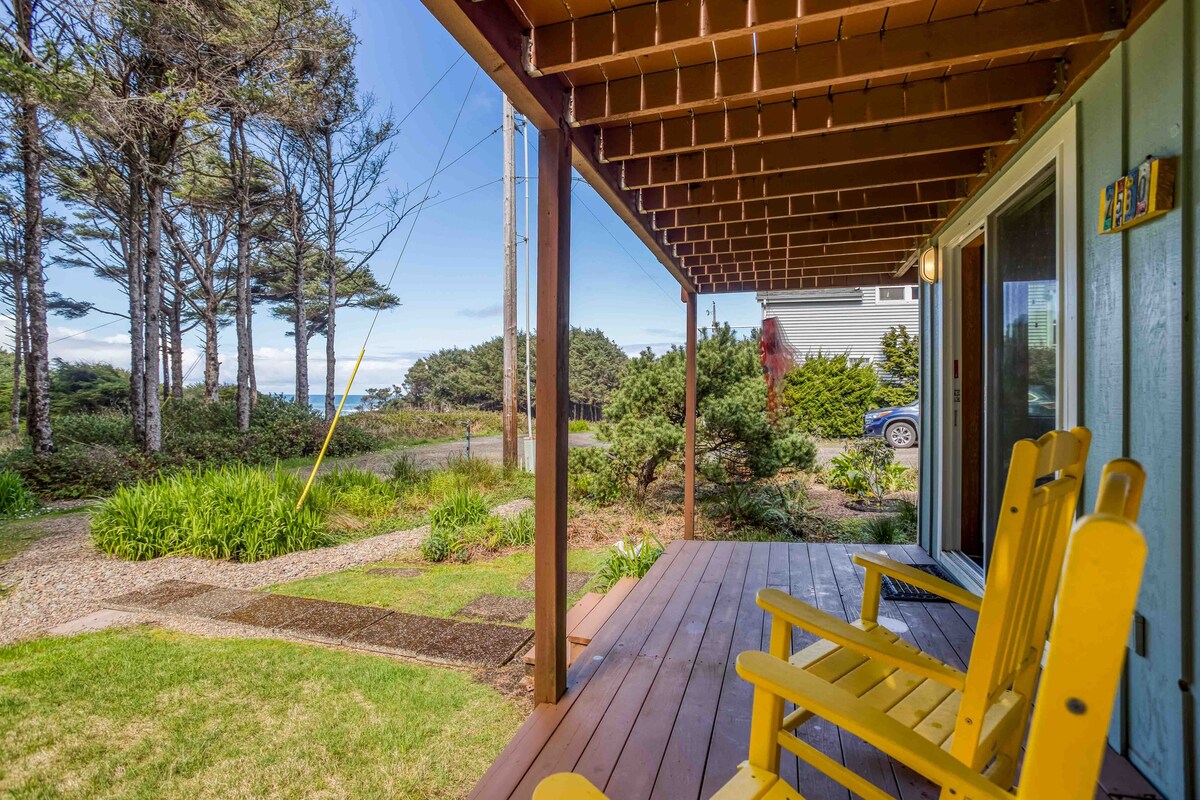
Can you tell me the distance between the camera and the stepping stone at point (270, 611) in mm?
3455

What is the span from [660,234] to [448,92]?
1405 centimetres

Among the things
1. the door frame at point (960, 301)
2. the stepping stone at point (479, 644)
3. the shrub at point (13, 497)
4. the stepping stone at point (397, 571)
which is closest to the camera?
the door frame at point (960, 301)

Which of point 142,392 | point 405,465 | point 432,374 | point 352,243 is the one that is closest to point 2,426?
point 142,392

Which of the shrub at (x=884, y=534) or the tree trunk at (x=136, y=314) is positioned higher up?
the tree trunk at (x=136, y=314)

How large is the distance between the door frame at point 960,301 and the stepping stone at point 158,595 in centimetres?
491

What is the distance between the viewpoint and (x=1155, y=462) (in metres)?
1.45

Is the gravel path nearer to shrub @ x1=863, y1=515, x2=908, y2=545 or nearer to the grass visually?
the grass

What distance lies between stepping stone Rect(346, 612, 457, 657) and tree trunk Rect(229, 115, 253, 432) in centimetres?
760

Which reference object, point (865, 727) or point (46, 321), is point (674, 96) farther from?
point (46, 321)

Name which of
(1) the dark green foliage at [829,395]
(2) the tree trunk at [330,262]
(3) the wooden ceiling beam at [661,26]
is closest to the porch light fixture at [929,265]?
(3) the wooden ceiling beam at [661,26]

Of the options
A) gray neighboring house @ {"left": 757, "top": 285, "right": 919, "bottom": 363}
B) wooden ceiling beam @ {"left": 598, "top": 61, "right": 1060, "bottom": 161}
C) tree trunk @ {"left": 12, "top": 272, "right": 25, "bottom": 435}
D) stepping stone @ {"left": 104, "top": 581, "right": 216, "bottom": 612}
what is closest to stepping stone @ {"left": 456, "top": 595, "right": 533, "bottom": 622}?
stepping stone @ {"left": 104, "top": 581, "right": 216, "bottom": 612}

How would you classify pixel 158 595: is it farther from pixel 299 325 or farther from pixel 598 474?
pixel 299 325

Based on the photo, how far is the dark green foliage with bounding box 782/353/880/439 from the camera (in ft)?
33.2

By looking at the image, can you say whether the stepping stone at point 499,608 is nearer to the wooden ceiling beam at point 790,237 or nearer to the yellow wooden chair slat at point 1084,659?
the wooden ceiling beam at point 790,237
